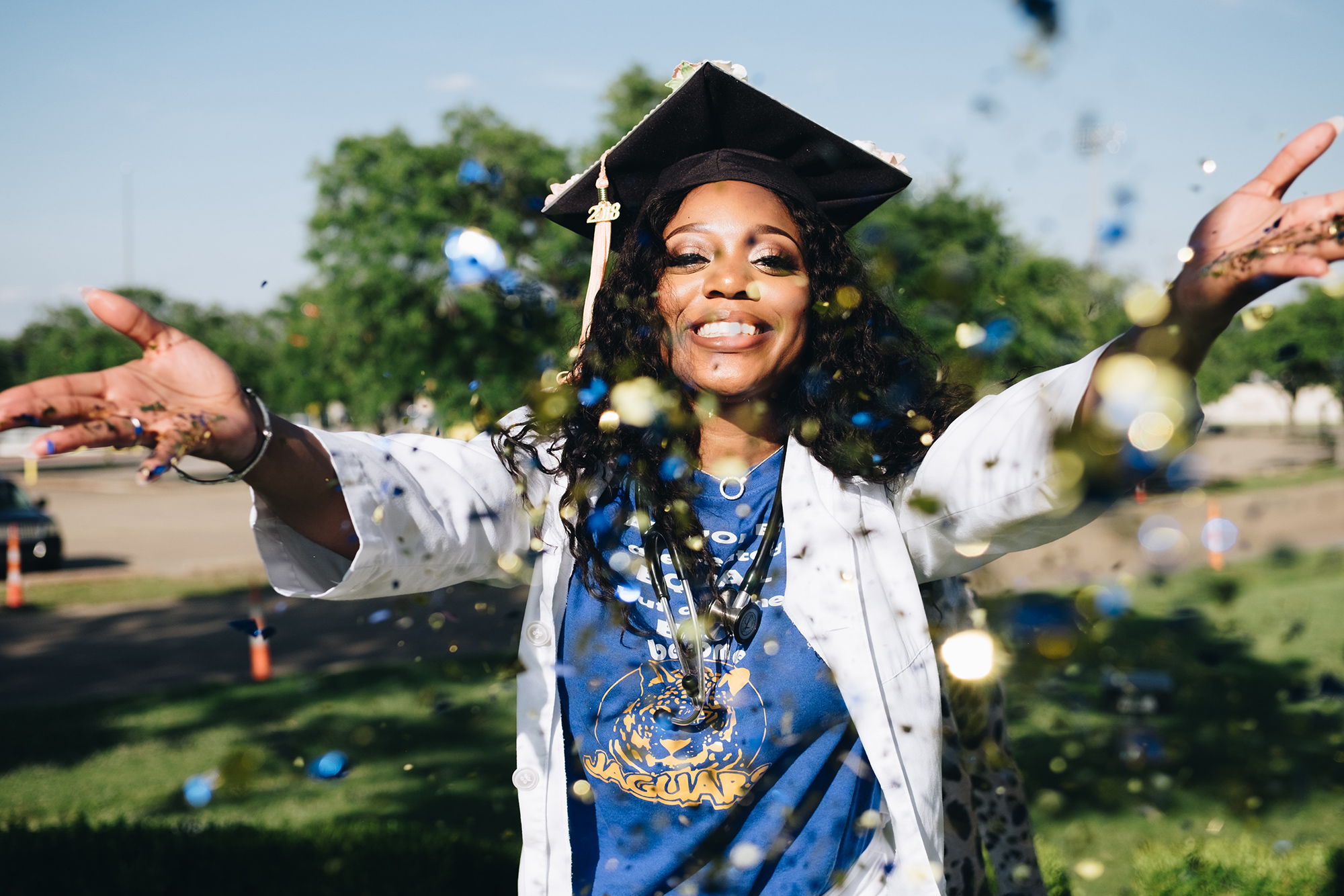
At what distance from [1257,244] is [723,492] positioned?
1061mm

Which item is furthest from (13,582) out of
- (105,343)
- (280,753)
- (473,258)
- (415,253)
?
(105,343)

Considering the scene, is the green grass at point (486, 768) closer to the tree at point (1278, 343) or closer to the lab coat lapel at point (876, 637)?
the lab coat lapel at point (876, 637)

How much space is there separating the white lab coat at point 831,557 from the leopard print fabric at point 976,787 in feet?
1.99

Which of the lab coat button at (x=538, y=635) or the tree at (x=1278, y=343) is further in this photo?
the tree at (x=1278, y=343)

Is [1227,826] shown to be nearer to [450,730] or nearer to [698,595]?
[698,595]

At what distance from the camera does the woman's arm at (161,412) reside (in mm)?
1277

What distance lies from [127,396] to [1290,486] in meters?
20.1

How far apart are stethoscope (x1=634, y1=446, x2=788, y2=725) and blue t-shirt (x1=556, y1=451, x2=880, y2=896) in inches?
0.6

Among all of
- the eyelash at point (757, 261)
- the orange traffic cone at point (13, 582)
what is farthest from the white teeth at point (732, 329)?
the orange traffic cone at point (13, 582)

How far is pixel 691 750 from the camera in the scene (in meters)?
1.77

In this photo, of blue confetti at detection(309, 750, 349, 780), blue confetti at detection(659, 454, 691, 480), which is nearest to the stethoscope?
blue confetti at detection(659, 454, 691, 480)

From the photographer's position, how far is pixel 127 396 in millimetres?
1354

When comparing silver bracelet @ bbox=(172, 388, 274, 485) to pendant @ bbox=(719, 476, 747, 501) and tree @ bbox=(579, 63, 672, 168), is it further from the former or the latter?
tree @ bbox=(579, 63, 672, 168)

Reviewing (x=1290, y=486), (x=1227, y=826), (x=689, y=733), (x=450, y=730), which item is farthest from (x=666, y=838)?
(x=1290, y=486)
